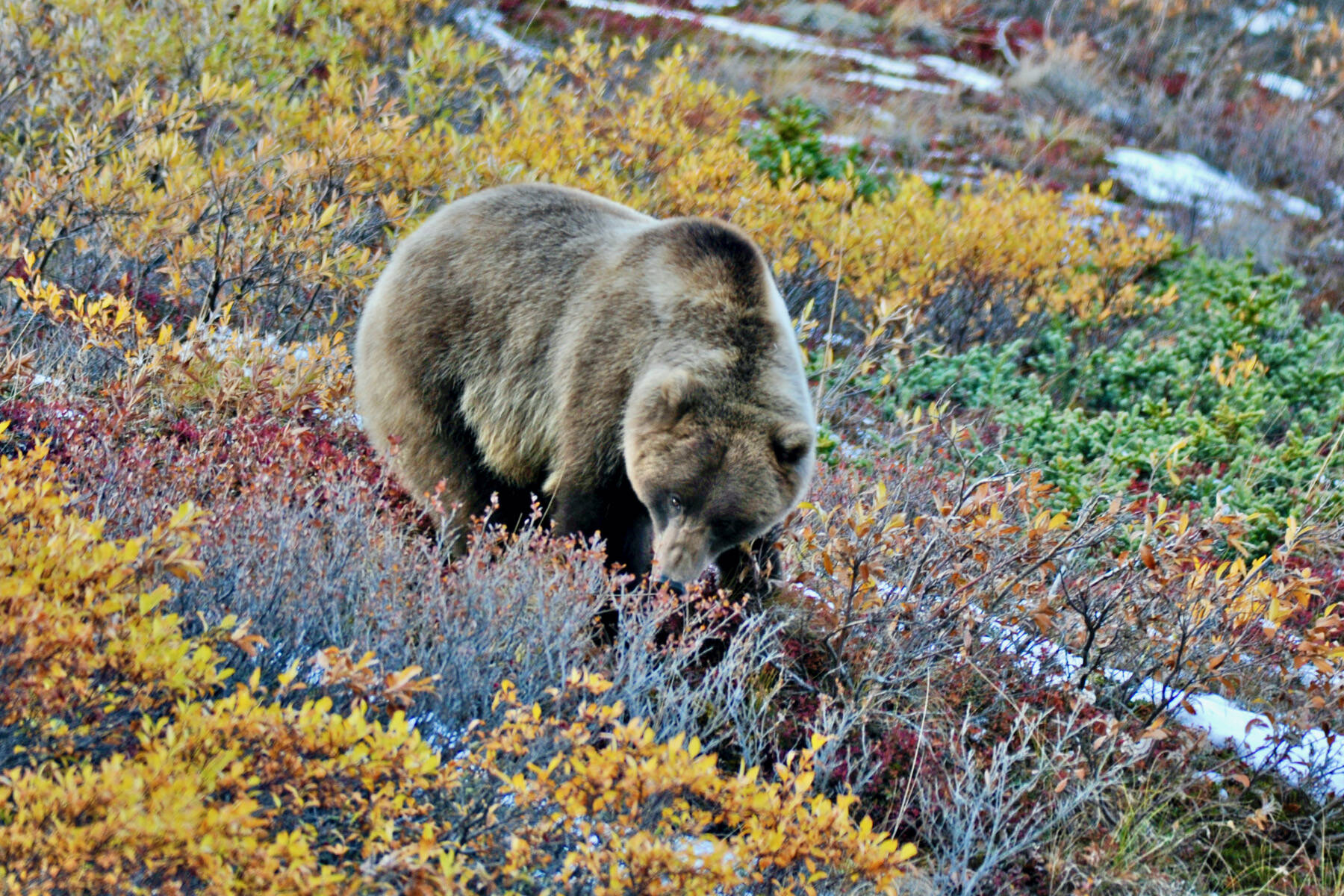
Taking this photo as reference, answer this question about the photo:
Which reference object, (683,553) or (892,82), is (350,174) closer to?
(683,553)

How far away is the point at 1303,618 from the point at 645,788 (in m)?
3.92

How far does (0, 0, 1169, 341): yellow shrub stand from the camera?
5617 millimetres

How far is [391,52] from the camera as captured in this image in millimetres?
9273

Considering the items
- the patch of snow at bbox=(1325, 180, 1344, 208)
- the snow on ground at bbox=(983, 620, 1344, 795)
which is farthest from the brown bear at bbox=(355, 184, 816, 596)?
the patch of snow at bbox=(1325, 180, 1344, 208)

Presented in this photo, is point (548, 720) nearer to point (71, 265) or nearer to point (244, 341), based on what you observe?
point (244, 341)

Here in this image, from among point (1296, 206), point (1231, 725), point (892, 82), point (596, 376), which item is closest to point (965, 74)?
point (892, 82)

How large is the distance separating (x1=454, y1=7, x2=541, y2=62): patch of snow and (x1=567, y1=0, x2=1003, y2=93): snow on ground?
2406 millimetres

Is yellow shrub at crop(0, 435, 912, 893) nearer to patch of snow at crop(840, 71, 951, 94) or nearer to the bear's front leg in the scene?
the bear's front leg

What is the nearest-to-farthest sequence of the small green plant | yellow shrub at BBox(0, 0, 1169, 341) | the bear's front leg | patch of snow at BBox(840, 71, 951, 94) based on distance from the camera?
the bear's front leg, yellow shrub at BBox(0, 0, 1169, 341), the small green plant, patch of snow at BBox(840, 71, 951, 94)

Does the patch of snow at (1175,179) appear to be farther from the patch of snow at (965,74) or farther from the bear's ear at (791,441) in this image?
the bear's ear at (791,441)

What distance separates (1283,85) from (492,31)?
1166 centimetres

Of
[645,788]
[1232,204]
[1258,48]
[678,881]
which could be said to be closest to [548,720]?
[645,788]

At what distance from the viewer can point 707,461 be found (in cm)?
349

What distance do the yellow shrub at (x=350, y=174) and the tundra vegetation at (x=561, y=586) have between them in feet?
0.14
